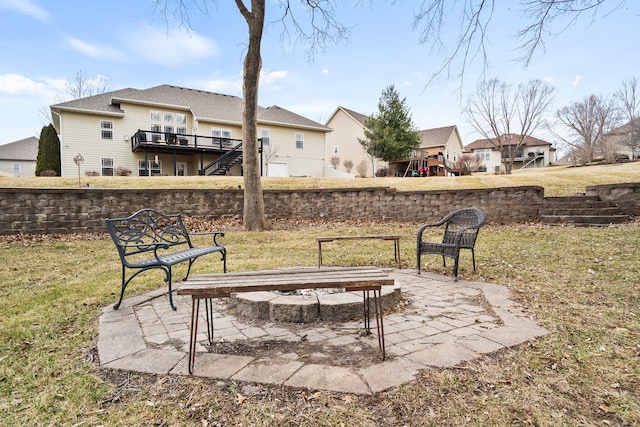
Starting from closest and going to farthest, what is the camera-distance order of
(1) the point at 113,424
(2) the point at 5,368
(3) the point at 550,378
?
(1) the point at 113,424, (3) the point at 550,378, (2) the point at 5,368

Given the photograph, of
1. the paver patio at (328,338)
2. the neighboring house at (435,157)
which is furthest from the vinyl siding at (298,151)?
the paver patio at (328,338)

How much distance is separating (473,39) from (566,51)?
1447mm

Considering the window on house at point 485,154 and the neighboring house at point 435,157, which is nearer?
the neighboring house at point 435,157

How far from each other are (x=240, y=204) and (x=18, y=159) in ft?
121

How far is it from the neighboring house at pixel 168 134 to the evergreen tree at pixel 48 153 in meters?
0.93

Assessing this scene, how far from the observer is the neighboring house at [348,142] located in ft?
105

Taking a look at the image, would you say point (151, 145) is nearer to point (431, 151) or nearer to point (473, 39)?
point (473, 39)

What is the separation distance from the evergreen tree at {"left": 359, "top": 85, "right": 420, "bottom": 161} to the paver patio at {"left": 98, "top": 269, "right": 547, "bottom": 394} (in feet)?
79.1

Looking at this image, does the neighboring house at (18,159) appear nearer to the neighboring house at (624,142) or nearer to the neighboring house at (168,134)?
the neighboring house at (168,134)

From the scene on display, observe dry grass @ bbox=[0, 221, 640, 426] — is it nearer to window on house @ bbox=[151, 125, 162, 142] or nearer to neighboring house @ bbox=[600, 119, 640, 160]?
window on house @ bbox=[151, 125, 162, 142]

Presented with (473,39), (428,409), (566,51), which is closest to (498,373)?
(428,409)

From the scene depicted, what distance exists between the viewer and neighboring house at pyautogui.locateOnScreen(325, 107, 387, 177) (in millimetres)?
31875

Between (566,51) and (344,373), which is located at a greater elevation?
(566,51)

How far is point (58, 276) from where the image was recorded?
5309 millimetres
